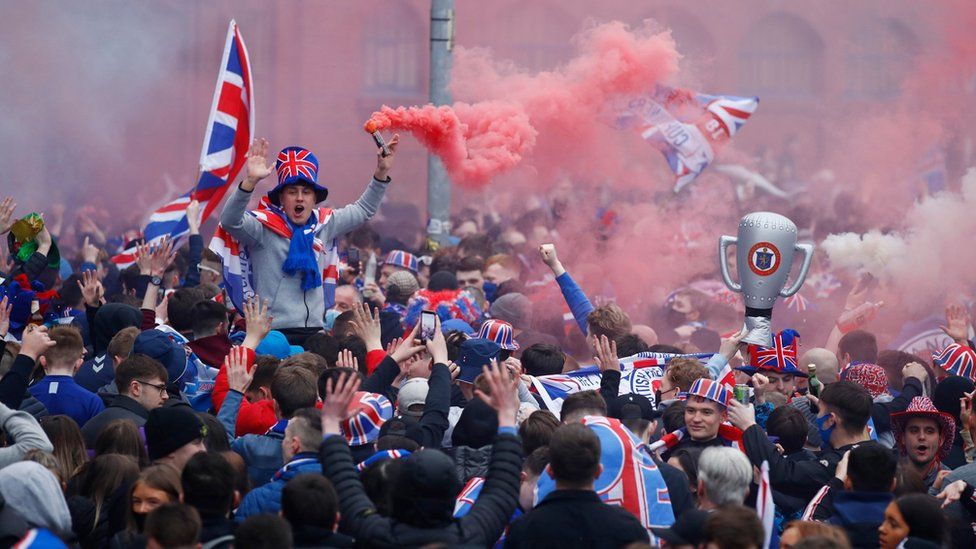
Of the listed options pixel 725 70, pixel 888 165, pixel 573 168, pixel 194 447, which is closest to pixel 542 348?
pixel 194 447

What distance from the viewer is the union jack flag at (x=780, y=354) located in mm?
6691

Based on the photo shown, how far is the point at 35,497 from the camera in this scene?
4.02 meters

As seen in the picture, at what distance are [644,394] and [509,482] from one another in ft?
8.47

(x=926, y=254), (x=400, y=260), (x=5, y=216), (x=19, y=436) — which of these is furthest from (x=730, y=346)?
(x=400, y=260)

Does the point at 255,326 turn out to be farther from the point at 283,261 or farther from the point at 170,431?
the point at 170,431

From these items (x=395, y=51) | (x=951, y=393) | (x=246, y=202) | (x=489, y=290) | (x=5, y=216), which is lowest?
(x=489, y=290)

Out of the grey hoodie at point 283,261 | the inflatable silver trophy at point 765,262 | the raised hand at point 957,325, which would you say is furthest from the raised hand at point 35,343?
the raised hand at point 957,325

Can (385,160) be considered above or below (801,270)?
above

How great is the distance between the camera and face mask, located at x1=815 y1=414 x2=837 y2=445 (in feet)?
17.8

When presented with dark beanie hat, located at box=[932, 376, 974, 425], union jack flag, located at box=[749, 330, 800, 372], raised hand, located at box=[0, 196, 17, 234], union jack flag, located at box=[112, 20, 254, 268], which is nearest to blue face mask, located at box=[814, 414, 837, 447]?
dark beanie hat, located at box=[932, 376, 974, 425]

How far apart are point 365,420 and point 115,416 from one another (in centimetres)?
121

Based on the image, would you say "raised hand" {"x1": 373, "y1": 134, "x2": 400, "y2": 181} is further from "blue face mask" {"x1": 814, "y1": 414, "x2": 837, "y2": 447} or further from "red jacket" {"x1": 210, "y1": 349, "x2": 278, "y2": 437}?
"blue face mask" {"x1": 814, "y1": 414, "x2": 837, "y2": 447}

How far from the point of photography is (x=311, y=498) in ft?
12.4

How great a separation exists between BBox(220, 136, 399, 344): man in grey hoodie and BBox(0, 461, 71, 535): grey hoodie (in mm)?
3116
